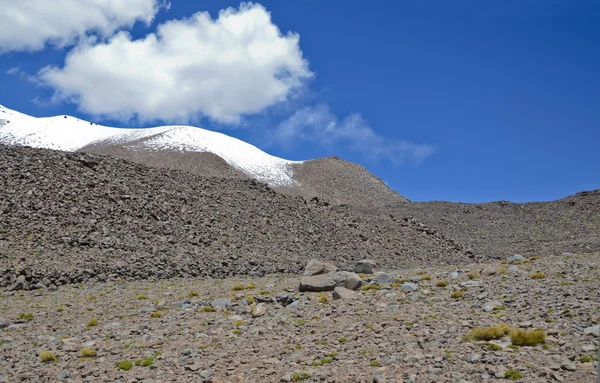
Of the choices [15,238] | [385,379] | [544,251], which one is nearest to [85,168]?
[15,238]

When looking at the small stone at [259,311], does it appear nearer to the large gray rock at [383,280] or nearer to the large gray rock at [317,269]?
the large gray rock at [317,269]

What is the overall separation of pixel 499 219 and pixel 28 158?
44043 millimetres

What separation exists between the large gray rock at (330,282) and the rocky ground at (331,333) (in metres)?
0.25

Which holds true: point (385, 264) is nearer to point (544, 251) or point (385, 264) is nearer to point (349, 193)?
point (544, 251)

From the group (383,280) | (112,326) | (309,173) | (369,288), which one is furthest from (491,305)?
(309,173)

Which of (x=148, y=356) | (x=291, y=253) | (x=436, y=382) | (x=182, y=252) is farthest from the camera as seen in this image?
(x=291, y=253)

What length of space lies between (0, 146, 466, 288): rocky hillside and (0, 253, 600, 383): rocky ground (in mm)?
7079

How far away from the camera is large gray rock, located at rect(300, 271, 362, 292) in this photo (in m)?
18.6

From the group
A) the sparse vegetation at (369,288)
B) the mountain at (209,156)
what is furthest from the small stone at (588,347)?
the mountain at (209,156)

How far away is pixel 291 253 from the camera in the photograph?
109ft

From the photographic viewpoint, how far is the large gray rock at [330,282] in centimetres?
1864

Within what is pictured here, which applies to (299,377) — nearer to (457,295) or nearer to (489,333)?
(489,333)

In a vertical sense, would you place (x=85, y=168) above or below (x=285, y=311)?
above

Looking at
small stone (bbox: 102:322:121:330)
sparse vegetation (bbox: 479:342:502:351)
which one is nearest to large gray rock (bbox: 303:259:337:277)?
small stone (bbox: 102:322:121:330)
